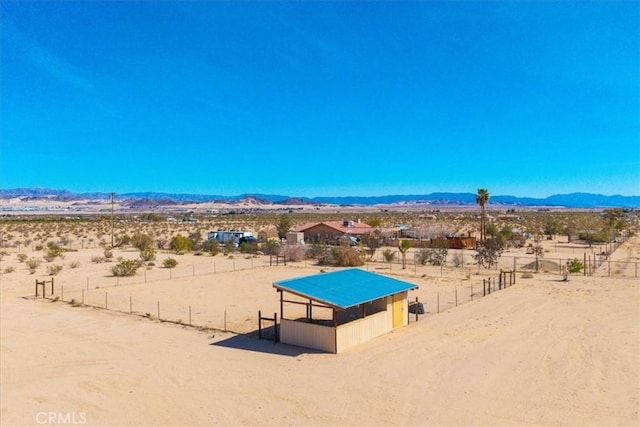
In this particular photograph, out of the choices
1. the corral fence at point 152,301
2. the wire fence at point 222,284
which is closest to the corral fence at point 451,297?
the wire fence at point 222,284

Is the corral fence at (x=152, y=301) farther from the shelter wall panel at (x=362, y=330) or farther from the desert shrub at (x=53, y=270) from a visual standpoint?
the shelter wall panel at (x=362, y=330)

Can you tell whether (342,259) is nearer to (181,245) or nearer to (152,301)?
(152,301)

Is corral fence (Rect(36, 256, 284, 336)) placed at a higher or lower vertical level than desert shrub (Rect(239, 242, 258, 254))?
lower

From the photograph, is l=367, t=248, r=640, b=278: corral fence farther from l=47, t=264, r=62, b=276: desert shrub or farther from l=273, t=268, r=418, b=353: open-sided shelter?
l=47, t=264, r=62, b=276: desert shrub

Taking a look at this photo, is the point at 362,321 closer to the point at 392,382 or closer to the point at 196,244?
the point at 392,382

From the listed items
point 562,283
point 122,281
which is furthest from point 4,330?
point 562,283

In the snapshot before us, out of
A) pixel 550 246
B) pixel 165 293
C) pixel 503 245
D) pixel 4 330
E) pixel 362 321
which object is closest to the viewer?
pixel 362 321

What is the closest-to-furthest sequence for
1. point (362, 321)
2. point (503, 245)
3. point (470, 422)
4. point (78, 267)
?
point (470, 422) → point (362, 321) → point (78, 267) → point (503, 245)

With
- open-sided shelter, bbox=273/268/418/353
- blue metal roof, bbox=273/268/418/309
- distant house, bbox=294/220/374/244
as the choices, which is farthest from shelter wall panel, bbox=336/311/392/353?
distant house, bbox=294/220/374/244
